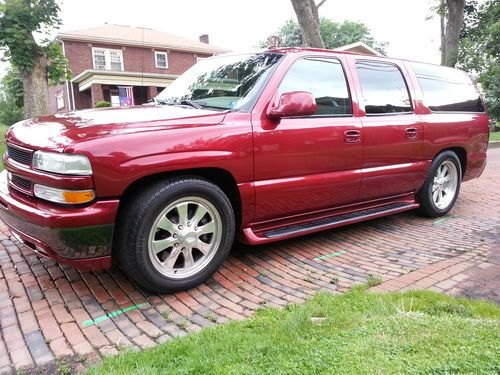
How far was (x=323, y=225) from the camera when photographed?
3.78 metres

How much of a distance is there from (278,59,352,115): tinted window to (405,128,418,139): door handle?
2.88 ft

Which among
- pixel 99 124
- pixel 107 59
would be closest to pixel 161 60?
pixel 107 59

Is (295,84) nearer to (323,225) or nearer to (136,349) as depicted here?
(323,225)

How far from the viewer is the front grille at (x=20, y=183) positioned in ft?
9.12

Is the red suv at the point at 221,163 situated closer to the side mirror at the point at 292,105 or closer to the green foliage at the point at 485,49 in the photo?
the side mirror at the point at 292,105

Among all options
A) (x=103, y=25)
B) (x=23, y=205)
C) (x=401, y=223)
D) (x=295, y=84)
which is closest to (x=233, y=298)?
(x=23, y=205)

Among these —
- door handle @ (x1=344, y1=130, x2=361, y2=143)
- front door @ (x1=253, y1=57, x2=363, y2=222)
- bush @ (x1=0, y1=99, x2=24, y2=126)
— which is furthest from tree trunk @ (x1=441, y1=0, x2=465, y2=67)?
bush @ (x1=0, y1=99, x2=24, y2=126)

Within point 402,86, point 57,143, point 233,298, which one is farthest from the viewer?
point 402,86

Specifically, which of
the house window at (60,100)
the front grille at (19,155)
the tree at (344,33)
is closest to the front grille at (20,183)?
the front grille at (19,155)

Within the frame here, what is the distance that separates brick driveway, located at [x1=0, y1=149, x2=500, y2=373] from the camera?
7.96 ft

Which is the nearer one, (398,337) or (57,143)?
(398,337)

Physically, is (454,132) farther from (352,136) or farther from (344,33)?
(344,33)

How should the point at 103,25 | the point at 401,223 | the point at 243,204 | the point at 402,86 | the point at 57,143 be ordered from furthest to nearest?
the point at 103,25
the point at 401,223
the point at 402,86
the point at 243,204
the point at 57,143

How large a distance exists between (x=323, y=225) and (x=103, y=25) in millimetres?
30745
